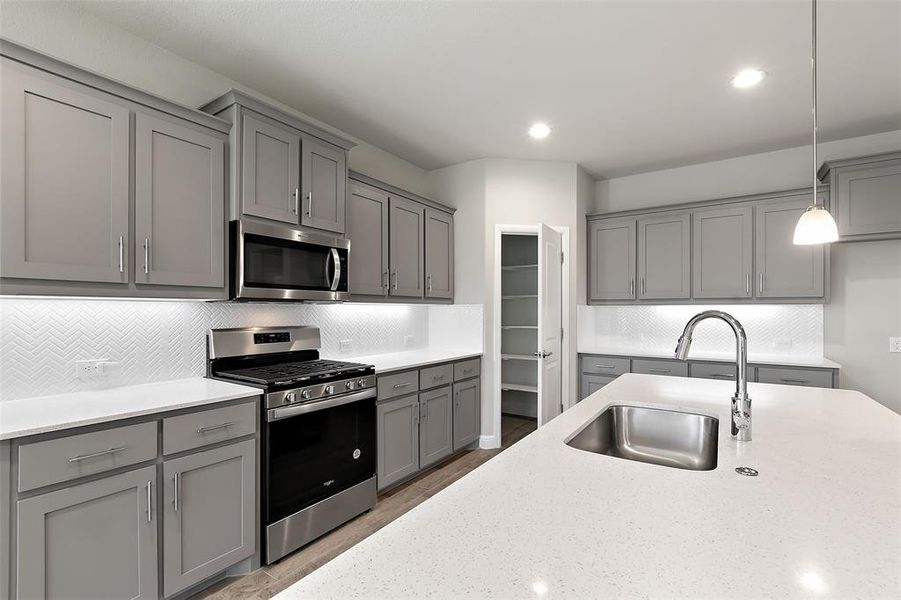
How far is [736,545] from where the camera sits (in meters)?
0.77

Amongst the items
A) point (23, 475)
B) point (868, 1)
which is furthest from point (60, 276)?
point (868, 1)

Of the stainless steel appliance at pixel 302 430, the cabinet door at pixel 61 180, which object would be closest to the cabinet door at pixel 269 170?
the cabinet door at pixel 61 180

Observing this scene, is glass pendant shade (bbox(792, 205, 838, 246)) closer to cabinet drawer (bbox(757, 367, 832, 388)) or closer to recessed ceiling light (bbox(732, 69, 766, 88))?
recessed ceiling light (bbox(732, 69, 766, 88))

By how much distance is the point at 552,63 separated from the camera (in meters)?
2.50

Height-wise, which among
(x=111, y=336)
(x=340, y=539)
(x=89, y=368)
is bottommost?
(x=340, y=539)

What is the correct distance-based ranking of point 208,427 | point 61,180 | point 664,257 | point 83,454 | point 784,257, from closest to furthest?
1. point 83,454
2. point 61,180
3. point 208,427
4. point 784,257
5. point 664,257

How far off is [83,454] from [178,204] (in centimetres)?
116

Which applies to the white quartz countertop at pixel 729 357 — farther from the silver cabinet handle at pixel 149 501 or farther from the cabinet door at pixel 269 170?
the silver cabinet handle at pixel 149 501

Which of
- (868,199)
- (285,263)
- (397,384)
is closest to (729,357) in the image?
(868,199)

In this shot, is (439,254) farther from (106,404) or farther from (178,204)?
(106,404)

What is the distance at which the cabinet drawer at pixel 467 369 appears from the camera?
12.0ft

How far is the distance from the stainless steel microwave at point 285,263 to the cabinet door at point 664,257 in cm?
290

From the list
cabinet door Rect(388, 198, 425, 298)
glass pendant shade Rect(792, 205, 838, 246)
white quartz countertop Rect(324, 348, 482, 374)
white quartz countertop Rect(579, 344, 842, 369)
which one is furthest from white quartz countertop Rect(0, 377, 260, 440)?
white quartz countertop Rect(579, 344, 842, 369)

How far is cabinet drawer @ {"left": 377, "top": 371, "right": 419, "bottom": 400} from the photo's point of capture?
114 inches
